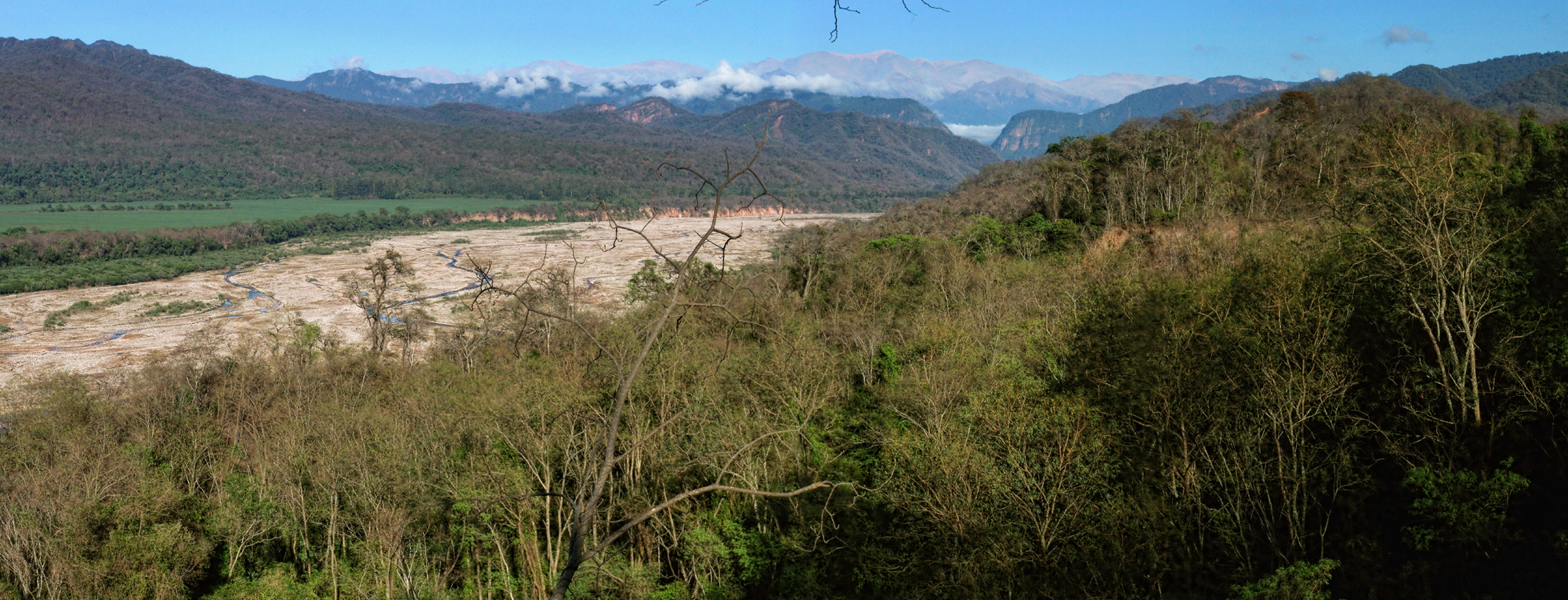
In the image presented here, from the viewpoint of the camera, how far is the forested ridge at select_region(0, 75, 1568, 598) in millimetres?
12242

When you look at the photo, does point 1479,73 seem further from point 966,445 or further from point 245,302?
point 245,302

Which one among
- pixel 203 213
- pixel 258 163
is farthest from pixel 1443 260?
pixel 258 163

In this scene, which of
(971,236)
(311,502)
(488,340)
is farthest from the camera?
(971,236)

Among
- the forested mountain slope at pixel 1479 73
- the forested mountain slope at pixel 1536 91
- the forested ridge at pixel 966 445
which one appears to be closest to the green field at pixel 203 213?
the forested ridge at pixel 966 445

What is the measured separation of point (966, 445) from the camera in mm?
13422

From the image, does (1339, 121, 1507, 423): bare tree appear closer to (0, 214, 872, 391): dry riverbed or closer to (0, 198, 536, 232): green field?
(0, 214, 872, 391): dry riverbed

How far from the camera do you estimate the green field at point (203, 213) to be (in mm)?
100125

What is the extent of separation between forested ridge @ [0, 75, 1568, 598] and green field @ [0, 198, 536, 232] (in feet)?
302

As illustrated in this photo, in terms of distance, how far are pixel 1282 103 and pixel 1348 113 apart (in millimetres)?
9465

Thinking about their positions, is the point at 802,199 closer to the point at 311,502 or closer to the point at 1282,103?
the point at 1282,103

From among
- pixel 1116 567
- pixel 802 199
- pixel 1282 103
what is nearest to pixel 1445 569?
pixel 1116 567

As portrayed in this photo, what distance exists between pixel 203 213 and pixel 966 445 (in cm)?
14651

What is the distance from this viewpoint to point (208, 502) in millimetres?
22547

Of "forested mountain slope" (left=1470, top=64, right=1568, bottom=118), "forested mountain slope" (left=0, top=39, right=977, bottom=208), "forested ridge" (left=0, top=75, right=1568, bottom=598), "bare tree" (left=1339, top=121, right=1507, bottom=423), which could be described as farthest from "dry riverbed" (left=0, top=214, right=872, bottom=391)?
"forested mountain slope" (left=1470, top=64, right=1568, bottom=118)
